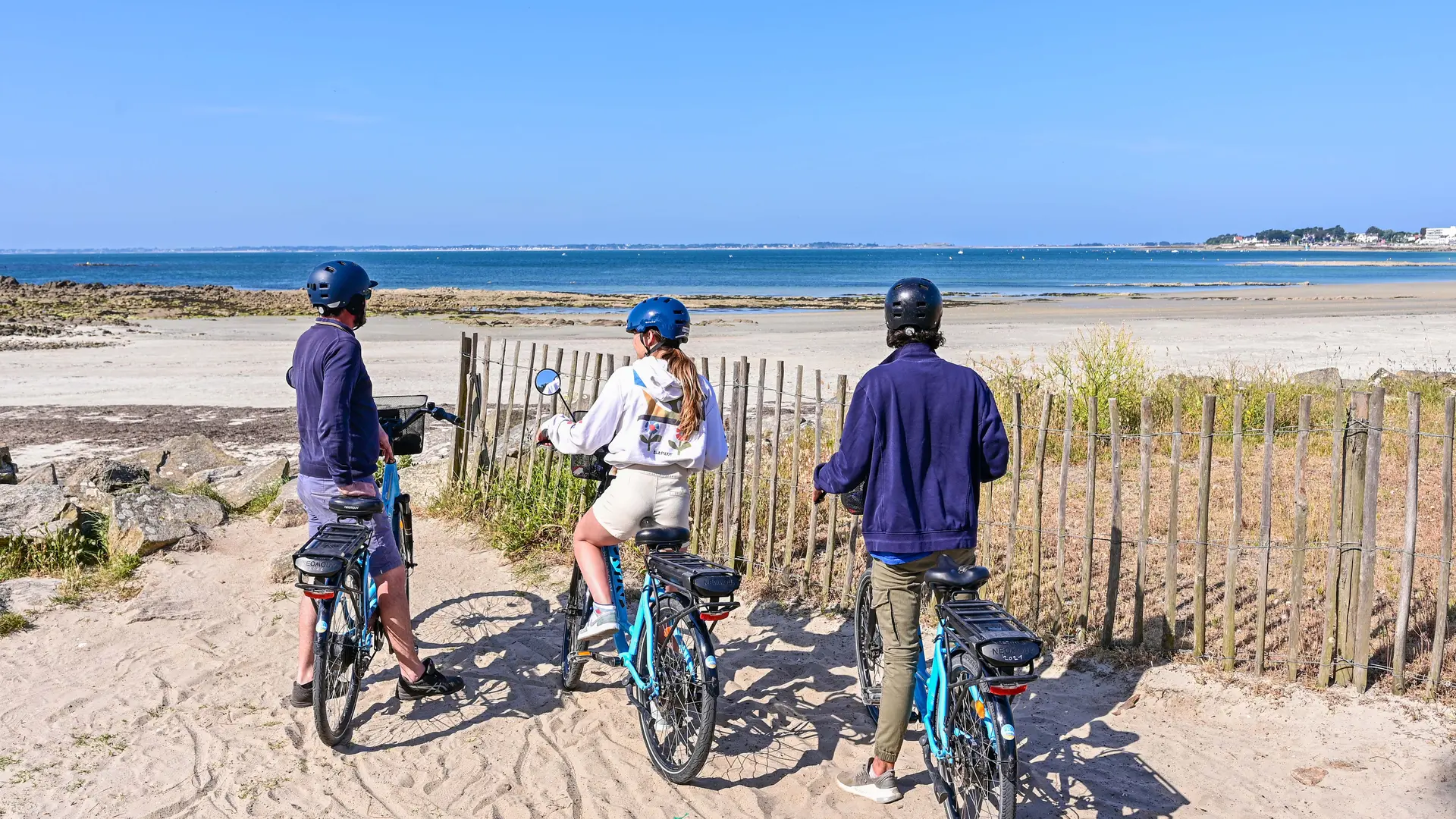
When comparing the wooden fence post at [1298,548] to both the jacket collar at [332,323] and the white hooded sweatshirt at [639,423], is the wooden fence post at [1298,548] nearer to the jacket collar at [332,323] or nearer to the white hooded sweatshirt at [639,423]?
the white hooded sweatshirt at [639,423]

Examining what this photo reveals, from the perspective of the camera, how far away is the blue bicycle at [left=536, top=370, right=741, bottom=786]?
4.15 m

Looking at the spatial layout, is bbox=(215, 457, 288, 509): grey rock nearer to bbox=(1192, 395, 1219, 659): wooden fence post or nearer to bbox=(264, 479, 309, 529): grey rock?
bbox=(264, 479, 309, 529): grey rock

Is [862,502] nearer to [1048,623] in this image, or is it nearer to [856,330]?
[1048,623]

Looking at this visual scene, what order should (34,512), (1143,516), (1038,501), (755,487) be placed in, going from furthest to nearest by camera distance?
(34,512) → (755,487) → (1038,501) → (1143,516)

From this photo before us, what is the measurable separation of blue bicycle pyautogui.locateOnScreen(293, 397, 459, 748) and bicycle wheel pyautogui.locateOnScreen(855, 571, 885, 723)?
2106 millimetres

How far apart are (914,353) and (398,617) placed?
9.12 ft

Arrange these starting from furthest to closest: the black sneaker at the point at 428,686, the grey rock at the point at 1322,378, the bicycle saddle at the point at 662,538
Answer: the grey rock at the point at 1322,378 < the black sneaker at the point at 428,686 < the bicycle saddle at the point at 662,538

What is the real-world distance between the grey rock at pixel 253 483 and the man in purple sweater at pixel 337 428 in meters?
4.56

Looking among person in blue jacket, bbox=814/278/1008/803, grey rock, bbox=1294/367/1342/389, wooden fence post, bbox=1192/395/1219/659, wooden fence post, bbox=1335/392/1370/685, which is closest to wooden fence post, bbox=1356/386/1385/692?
wooden fence post, bbox=1335/392/1370/685

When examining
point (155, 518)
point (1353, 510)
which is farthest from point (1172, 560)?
point (155, 518)

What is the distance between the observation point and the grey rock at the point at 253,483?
926 cm

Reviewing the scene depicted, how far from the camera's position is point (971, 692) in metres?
3.61

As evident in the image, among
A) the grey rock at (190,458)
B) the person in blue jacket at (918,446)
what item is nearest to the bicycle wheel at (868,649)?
the person in blue jacket at (918,446)

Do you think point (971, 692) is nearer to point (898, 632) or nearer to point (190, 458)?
point (898, 632)
